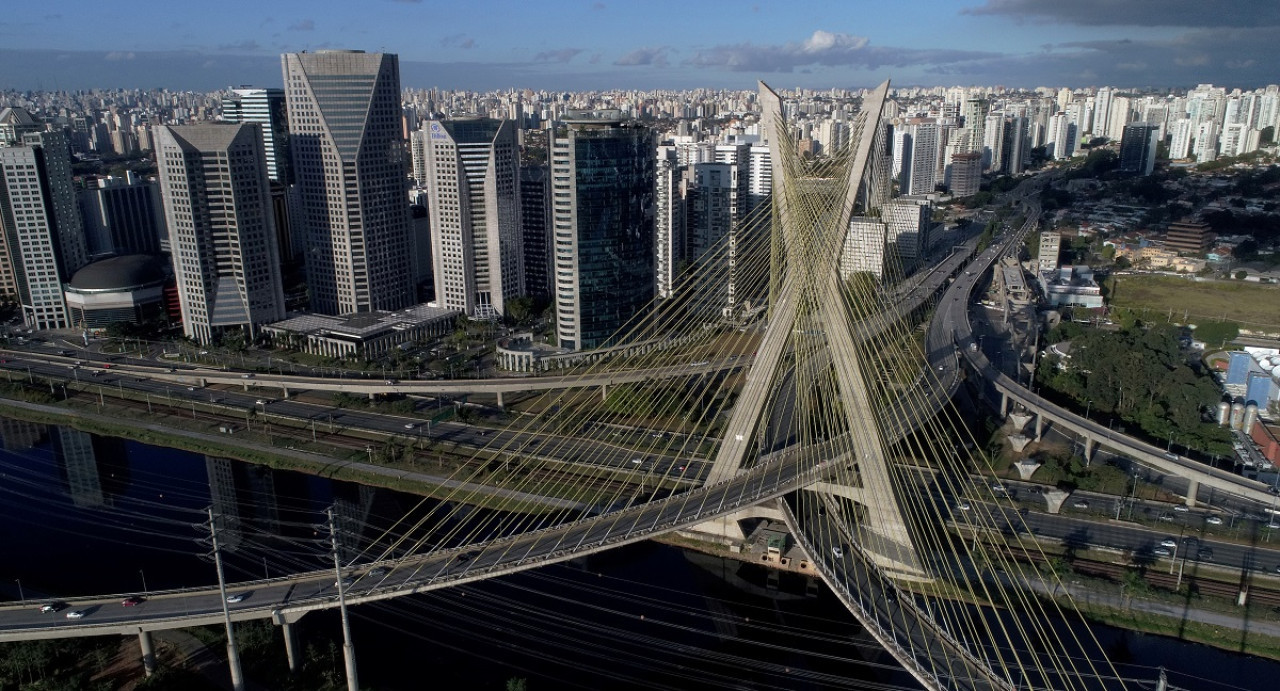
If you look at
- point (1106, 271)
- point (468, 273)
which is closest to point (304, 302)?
point (468, 273)

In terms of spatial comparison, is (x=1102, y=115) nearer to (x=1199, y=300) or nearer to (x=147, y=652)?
(x=1199, y=300)

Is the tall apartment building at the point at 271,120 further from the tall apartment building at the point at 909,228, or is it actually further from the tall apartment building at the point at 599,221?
the tall apartment building at the point at 909,228

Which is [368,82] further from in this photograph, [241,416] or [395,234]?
[241,416]

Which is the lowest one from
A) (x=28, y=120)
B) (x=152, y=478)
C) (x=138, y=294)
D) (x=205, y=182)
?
(x=152, y=478)

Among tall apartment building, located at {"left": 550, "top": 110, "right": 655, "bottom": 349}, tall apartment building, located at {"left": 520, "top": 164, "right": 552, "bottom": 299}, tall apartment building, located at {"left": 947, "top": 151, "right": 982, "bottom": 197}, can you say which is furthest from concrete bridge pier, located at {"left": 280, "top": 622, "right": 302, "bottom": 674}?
tall apartment building, located at {"left": 947, "top": 151, "right": 982, "bottom": 197}

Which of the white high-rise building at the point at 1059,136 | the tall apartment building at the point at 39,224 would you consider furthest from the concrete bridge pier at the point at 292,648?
the white high-rise building at the point at 1059,136
